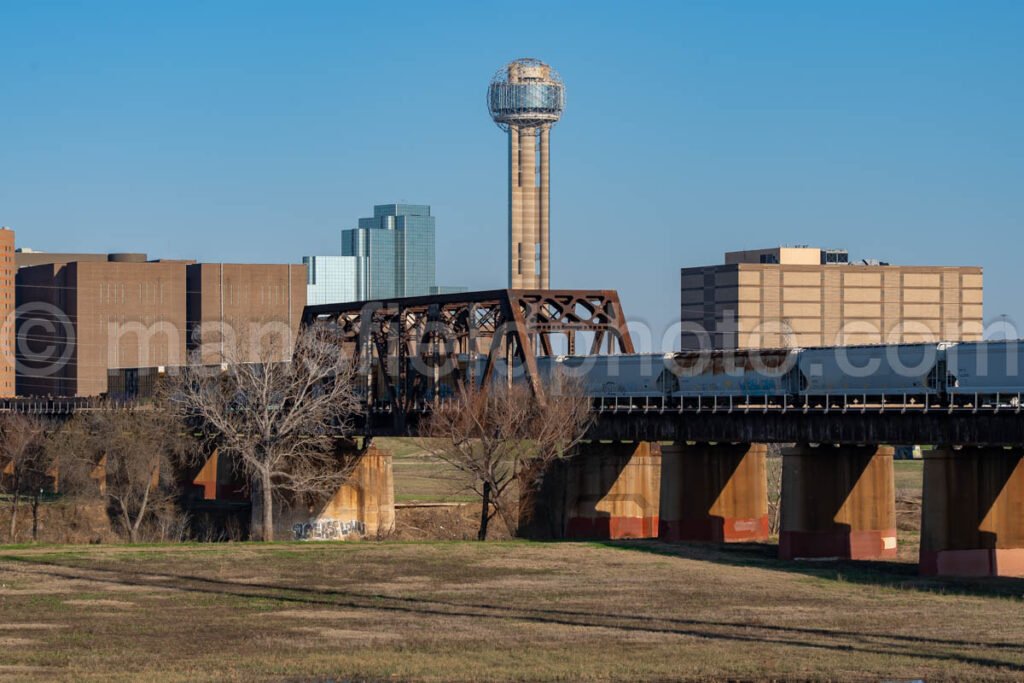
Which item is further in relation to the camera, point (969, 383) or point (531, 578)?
point (969, 383)

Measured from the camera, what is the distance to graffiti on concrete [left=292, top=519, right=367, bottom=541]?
303ft

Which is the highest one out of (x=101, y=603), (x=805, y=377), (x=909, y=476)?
(x=805, y=377)

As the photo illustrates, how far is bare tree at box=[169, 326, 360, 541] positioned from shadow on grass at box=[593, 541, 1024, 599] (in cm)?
2029

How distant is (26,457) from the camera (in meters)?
110

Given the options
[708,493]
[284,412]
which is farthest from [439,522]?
[708,493]

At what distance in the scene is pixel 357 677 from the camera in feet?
113

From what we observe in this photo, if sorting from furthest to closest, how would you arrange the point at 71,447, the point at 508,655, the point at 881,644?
the point at 71,447, the point at 881,644, the point at 508,655

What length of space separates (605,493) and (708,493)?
9.08m

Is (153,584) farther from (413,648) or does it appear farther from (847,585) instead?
(847,585)

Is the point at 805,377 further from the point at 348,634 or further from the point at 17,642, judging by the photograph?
the point at 17,642

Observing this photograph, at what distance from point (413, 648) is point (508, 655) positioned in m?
2.62

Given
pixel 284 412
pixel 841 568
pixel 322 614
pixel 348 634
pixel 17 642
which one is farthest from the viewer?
pixel 284 412

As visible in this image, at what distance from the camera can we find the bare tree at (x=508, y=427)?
75188 millimetres

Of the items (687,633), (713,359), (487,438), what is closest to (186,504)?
(487,438)
